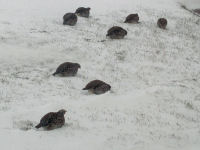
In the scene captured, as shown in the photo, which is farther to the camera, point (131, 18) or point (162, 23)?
point (131, 18)

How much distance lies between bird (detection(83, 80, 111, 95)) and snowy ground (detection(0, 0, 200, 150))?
0.83ft

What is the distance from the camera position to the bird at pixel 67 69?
17.0 metres

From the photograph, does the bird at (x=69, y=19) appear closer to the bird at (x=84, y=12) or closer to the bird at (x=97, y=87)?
the bird at (x=84, y=12)

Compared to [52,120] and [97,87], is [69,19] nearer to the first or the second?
[97,87]

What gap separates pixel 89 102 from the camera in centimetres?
1484

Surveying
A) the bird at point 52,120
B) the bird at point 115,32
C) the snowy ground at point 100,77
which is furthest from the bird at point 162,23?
the bird at point 52,120

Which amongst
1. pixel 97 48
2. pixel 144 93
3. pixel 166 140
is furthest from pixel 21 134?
pixel 97 48

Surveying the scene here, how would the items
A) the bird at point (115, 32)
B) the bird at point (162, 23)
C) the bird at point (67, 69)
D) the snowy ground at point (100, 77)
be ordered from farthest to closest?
the bird at point (162, 23), the bird at point (115, 32), the bird at point (67, 69), the snowy ground at point (100, 77)

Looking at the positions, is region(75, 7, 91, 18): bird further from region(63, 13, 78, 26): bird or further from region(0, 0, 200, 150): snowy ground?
region(63, 13, 78, 26): bird

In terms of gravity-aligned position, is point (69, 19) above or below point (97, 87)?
above

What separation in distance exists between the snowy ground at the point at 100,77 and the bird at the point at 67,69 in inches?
10.2

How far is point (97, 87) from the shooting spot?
51.6 ft

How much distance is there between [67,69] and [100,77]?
134 centimetres

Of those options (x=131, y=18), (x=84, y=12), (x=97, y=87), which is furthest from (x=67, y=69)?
(x=131, y=18)
